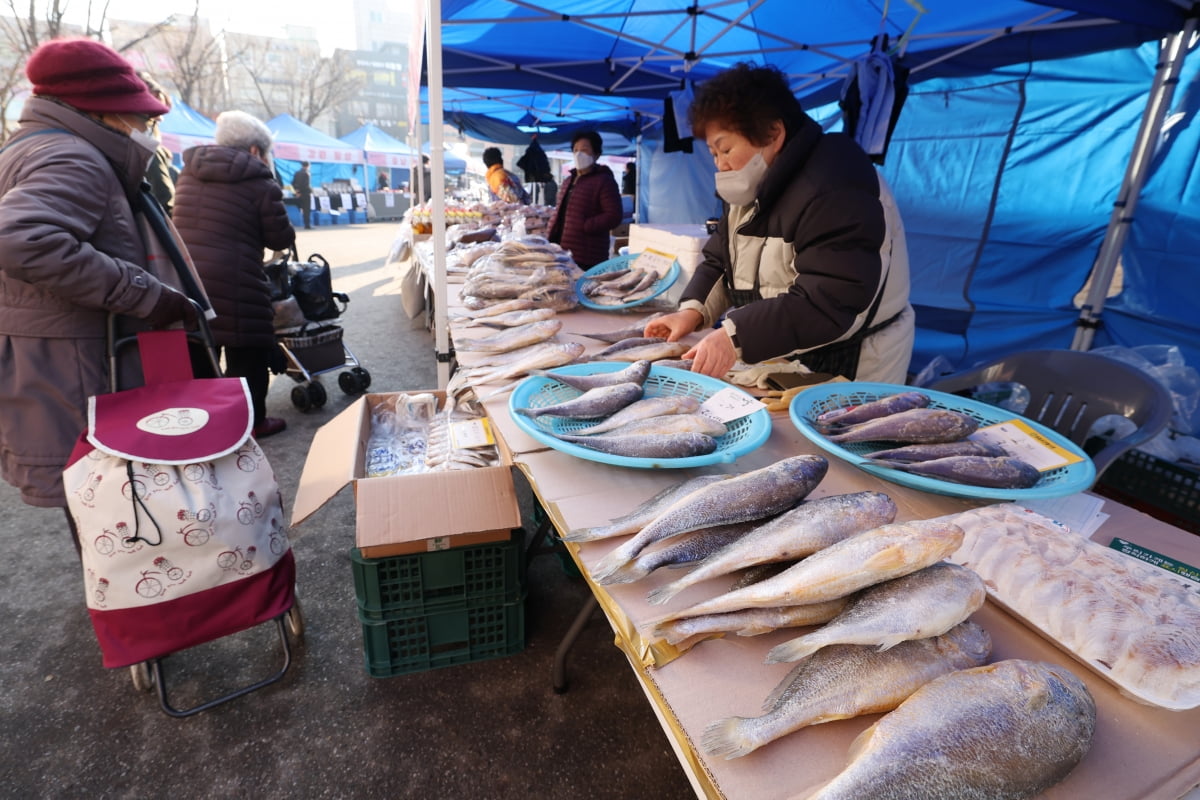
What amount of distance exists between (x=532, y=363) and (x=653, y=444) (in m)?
0.96

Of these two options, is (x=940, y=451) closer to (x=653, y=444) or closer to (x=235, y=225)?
(x=653, y=444)

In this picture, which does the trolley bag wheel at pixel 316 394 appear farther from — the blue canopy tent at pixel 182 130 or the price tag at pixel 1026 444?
the blue canopy tent at pixel 182 130

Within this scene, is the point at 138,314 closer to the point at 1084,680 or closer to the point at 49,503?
the point at 49,503

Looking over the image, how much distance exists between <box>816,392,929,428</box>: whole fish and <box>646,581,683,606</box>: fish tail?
2.91 ft

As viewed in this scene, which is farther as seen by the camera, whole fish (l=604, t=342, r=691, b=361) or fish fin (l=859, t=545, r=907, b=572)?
whole fish (l=604, t=342, r=691, b=361)

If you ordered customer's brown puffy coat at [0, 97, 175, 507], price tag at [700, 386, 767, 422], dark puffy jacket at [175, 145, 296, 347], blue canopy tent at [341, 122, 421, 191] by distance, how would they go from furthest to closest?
blue canopy tent at [341, 122, 421, 191] → dark puffy jacket at [175, 145, 296, 347] → customer's brown puffy coat at [0, 97, 175, 507] → price tag at [700, 386, 767, 422]

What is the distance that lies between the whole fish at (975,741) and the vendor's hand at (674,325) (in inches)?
76.0

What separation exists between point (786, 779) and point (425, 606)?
193 cm

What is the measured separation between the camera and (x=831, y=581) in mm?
980

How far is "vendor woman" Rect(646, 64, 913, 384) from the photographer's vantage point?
2053mm

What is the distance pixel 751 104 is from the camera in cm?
217

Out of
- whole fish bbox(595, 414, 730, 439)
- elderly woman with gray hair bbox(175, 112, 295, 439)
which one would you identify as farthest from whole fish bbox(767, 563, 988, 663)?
elderly woman with gray hair bbox(175, 112, 295, 439)

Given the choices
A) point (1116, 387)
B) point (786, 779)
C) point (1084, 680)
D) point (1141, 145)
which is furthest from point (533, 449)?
point (1141, 145)

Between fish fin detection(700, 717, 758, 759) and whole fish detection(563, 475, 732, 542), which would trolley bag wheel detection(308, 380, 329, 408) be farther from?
fish fin detection(700, 717, 758, 759)
